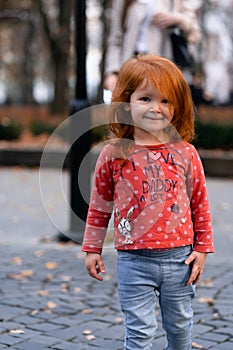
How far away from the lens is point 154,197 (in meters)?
3.19

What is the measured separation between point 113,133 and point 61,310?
201cm

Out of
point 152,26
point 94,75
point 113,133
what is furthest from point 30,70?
point 113,133

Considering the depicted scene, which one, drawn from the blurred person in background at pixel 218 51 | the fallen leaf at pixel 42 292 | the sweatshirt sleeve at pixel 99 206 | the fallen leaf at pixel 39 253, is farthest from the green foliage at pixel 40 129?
the blurred person in background at pixel 218 51

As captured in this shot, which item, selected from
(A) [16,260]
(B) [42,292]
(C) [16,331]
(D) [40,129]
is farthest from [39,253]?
(D) [40,129]

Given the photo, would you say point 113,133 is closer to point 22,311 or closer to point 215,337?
point 215,337

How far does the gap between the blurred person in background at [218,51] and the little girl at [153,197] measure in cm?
3389

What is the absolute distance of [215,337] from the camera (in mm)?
4473

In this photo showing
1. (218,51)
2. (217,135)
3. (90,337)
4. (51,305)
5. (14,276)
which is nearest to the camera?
(90,337)

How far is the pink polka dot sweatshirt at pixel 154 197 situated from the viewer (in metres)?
3.19

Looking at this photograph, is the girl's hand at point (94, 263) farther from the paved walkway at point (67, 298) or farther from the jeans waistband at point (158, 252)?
the paved walkway at point (67, 298)

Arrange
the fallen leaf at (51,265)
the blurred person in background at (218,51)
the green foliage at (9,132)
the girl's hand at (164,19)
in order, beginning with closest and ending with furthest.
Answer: the girl's hand at (164,19) < the fallen leaf at (51,265) < the green foliage at (9,132) < the blurred person in background at (218,51)

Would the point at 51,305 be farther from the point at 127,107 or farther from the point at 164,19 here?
the point at 164,19

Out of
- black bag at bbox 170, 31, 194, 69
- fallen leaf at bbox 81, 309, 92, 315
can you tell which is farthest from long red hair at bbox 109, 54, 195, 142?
black bag at bbox 170, 31, 194, 69

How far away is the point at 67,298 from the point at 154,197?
90.6 inches
